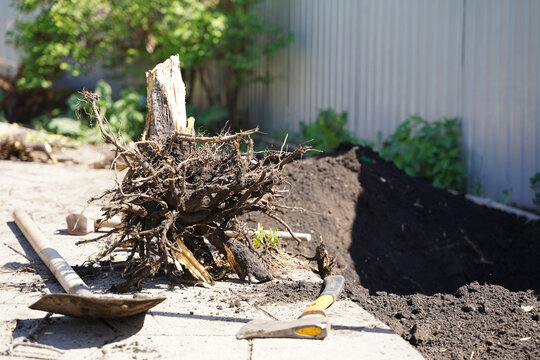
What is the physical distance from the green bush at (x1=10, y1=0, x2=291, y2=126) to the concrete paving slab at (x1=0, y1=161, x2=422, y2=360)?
7.59m

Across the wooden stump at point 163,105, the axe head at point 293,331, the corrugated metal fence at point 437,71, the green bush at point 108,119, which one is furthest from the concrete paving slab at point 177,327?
the green bush at point 108,119

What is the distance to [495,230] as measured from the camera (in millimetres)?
5285

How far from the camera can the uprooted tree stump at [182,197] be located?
130 inches

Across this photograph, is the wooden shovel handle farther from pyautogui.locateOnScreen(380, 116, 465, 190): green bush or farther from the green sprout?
pyautogui.locateOnScreen(380, 116, 465, 190): green bush

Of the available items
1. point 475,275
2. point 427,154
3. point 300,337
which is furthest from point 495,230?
point 300,337

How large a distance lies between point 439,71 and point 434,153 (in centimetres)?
99

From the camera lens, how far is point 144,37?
11672 mm

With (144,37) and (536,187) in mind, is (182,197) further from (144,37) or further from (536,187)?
(144,37)

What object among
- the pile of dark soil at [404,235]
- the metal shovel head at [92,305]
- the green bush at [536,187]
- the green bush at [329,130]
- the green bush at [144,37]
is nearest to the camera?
the metal shovel head at [92,305]

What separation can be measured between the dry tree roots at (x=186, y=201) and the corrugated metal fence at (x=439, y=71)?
11.1ft

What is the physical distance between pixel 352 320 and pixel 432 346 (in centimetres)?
39

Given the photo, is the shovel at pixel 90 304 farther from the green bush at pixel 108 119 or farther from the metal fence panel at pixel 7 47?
the metal fence panel at pixel 7 47

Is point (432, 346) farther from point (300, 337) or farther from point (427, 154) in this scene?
point (427, 154)

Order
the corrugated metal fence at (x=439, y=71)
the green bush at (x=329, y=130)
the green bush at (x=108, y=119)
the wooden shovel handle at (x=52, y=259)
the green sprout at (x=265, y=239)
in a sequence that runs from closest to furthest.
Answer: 1. the wooden shovel handle at (x=52, y=259)
2. the green sprout at (x=265, y=239)
3. the corrugated metal fence at (x=439, y=71)
4. the green bush at (x=329, y=130)
5. the green bush at (x=108, y=119)
